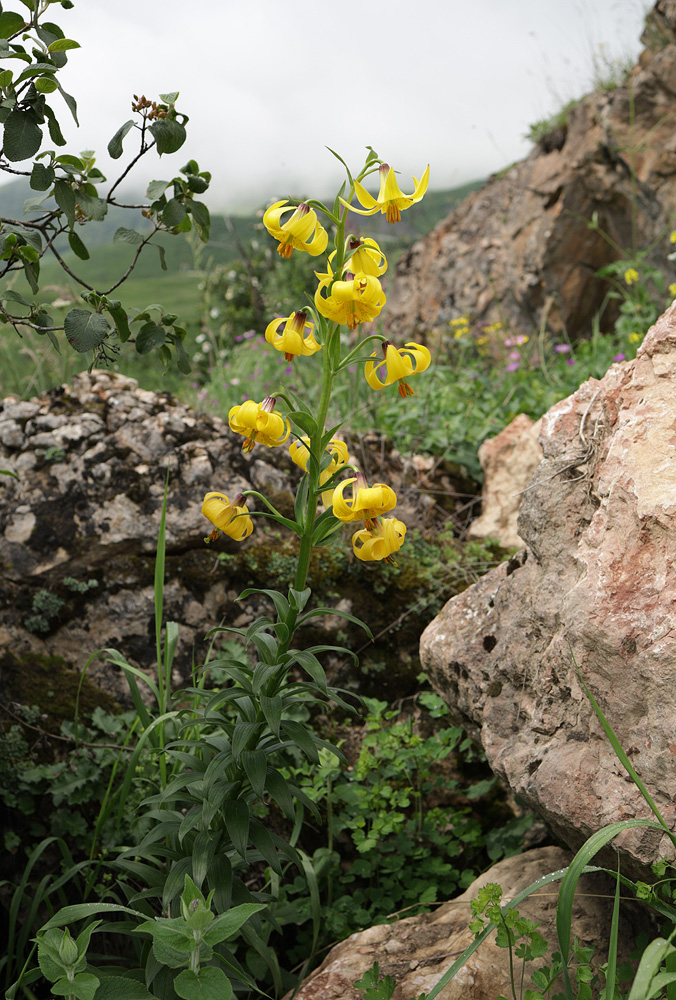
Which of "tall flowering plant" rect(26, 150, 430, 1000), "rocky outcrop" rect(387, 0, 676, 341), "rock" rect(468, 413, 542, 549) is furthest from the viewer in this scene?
"rocky outcrop" rect(387, 0, 676, 341)

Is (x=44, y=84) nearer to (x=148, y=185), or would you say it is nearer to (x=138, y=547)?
(x=148, y=185)

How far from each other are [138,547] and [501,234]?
6.50 m

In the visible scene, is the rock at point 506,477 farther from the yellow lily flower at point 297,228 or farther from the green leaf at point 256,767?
the yellow lily flower at point 297,228

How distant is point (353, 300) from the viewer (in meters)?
1.47

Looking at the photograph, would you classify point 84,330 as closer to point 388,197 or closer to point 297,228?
point 297,228

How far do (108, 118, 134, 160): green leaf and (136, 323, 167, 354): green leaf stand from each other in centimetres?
41

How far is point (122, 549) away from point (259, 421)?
4.53 feet

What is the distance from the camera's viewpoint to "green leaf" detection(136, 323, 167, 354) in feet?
5.82

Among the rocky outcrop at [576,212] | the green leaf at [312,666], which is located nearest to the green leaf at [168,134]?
the green leaf at [312,666]

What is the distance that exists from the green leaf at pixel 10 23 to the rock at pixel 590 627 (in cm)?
165

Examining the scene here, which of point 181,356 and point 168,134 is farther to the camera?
point 181,356

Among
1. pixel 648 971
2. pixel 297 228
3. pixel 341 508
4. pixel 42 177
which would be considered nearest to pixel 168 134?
pixel 42 177

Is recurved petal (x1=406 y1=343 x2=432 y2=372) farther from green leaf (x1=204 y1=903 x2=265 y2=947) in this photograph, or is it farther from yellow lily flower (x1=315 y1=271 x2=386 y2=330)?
green leaf (x1=204 y1=903 x2=265 y2=947)

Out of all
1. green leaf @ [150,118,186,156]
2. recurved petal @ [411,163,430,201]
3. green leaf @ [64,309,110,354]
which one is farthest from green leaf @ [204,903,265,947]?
green leaf @ [150,118,186,156]
